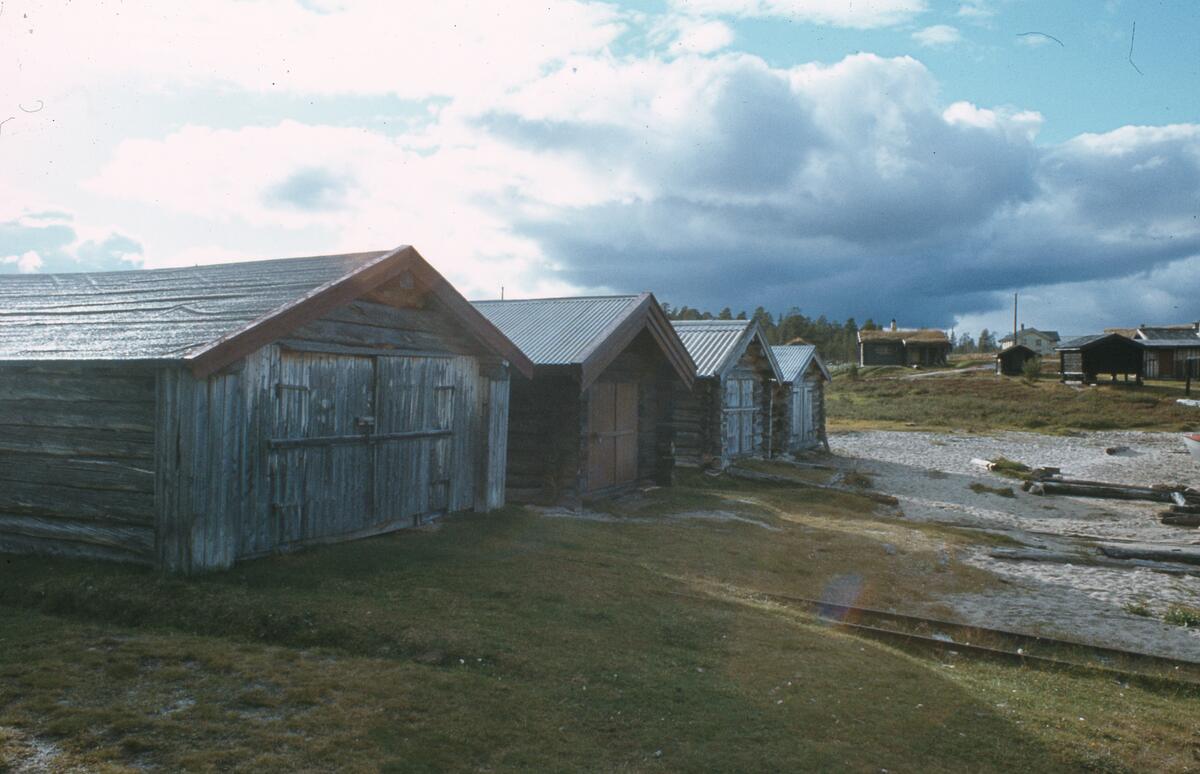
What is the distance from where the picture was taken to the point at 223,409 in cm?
878

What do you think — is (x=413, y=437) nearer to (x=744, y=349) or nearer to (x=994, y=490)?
(x=744, y=349)

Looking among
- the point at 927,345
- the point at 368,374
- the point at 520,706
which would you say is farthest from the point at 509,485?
the point at 927,345

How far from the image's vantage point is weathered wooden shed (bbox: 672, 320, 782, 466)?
83.8 feet

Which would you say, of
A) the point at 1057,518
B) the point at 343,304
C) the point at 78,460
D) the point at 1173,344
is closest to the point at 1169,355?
the point at 1173,344

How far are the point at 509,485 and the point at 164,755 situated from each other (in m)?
11.8

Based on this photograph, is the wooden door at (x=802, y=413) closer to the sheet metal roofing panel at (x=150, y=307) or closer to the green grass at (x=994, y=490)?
the green grass at (x=994, y=490)

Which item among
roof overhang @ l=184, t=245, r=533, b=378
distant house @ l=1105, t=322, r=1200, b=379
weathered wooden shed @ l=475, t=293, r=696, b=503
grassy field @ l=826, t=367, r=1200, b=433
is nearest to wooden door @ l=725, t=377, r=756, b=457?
weathered wooden shed @ l=475, t=293, r=696, b=503

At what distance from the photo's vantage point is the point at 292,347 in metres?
9.70

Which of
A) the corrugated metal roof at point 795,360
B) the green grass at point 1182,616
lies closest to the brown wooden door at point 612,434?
the green grass at point 1182,616

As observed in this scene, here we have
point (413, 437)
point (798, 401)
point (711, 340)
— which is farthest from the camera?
point (798, 401)

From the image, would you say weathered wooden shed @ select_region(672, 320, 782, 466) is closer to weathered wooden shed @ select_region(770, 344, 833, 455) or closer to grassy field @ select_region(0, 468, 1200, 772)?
weathered wooden shed @ select_region(770, 344, 833, 455)

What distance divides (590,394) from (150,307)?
344 inches

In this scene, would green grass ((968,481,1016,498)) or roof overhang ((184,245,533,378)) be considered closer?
roof overhang ((184,245,533,378))

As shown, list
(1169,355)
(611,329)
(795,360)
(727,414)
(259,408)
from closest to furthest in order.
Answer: (259,408)
(611,329)
(727,414)
(795,360)
(1169,355)
